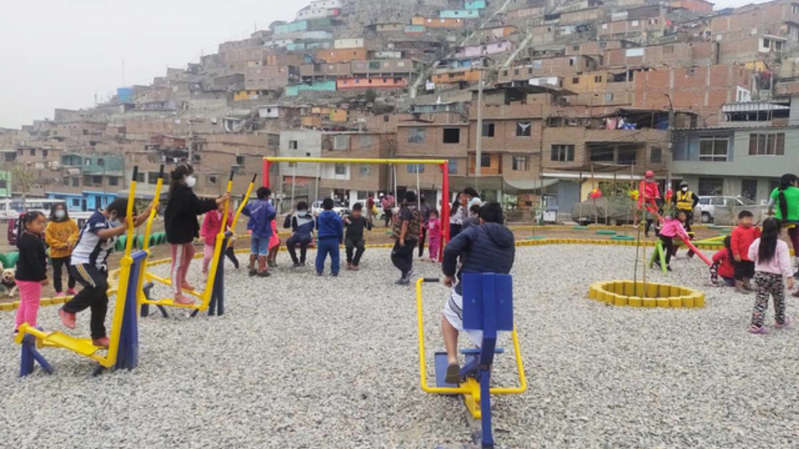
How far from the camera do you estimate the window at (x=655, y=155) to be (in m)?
43.7

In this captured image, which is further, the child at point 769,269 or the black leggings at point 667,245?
the black leggings at point 667,245

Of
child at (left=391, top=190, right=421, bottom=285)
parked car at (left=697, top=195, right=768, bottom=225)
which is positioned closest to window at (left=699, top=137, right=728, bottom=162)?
parked car at (left=697, top=195, right=768, bottom=225)

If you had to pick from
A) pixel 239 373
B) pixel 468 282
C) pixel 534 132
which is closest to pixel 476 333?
pixel 468 282

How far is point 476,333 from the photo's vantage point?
5.16 metres

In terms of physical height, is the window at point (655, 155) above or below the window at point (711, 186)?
above

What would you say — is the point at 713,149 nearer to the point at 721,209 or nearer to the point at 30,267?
the point at 721,209

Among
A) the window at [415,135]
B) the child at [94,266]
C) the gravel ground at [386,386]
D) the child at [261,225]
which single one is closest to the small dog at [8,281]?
the gravel ground at [386,386]

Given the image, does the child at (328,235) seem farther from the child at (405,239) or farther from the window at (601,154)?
the window at (601,154)

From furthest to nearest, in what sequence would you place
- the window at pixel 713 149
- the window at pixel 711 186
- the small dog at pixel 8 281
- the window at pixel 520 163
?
the window at pixel 520 163, the window at pixel 711 186, the window at pixel 713 149, the small dog at pixel 8 281

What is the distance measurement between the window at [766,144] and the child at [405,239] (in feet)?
113

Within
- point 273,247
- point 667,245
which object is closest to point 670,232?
point 667,245

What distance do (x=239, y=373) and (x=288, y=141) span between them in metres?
55.9

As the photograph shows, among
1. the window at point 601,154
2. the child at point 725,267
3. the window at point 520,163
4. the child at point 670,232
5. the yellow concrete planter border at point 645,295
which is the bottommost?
the yellow concrete planter border at point 645,295

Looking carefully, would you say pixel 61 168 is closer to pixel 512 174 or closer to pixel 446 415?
pixel 512 174
